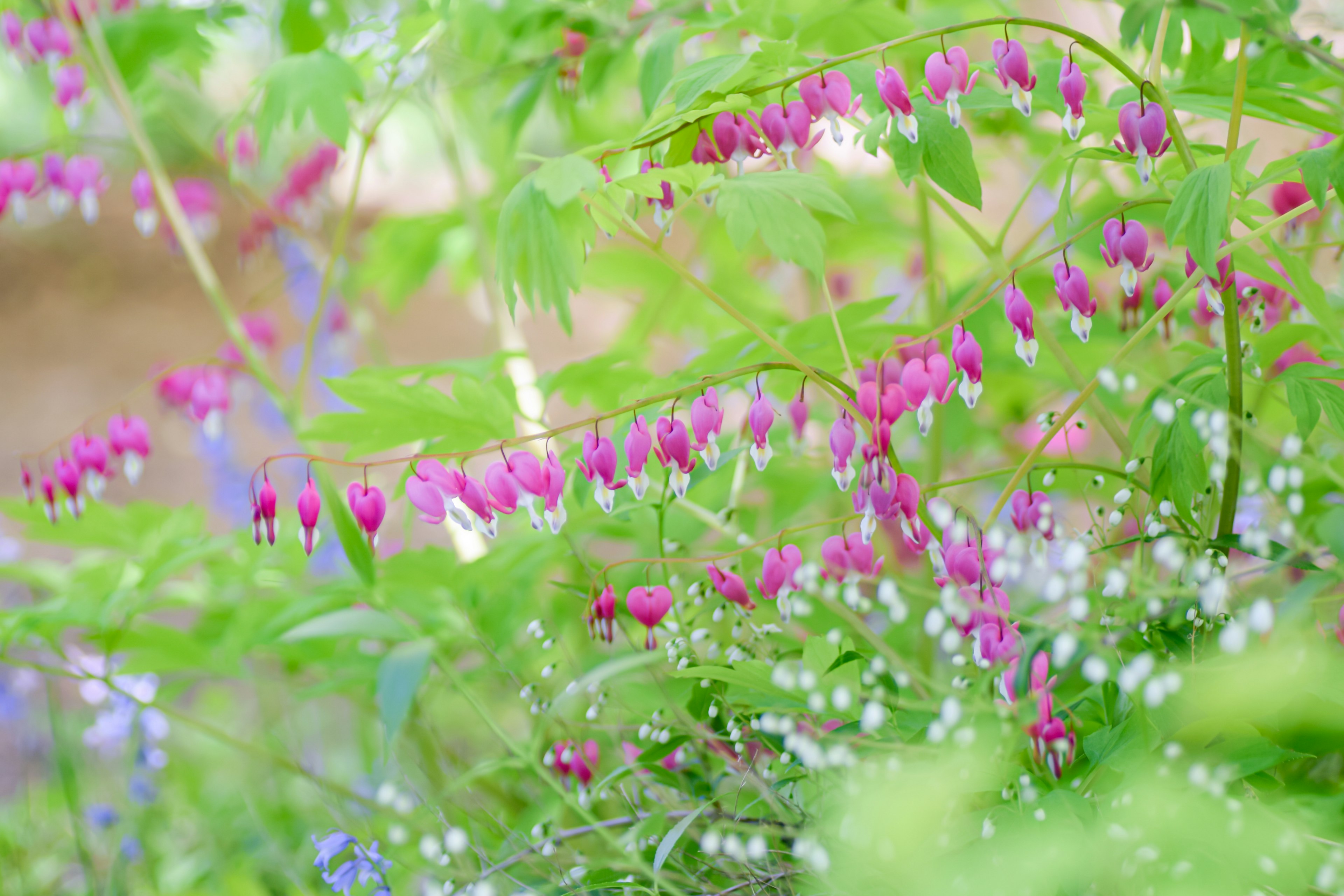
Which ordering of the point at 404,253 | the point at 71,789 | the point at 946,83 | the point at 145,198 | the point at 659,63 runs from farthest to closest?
the point at 404,253
the point at 71,789
the point at 145,198
the point at 659,63
the point at 946,83

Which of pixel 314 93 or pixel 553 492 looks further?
pixel 314 93

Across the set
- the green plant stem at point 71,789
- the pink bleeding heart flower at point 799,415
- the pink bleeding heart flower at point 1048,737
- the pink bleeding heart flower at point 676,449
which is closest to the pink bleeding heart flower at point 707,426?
the pink bleeding heart flower at point 676,449

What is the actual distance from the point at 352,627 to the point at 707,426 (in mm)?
508

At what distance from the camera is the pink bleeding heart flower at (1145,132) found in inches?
31.0

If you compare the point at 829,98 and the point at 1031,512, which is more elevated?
the point at 829,98

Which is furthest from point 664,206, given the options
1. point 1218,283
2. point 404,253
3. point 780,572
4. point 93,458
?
point 404,253

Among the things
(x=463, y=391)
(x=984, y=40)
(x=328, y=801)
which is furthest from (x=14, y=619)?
(x=984, y=40)

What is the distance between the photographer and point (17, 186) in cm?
148

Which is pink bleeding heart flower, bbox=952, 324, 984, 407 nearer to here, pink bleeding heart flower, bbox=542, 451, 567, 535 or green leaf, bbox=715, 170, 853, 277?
green leaf, bbox=715, 170, 853, 277

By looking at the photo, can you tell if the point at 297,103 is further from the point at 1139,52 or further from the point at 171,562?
the point at 1139,52

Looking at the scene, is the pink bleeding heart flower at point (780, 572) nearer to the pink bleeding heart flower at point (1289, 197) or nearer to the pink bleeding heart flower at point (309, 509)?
the pink bleeding heart flower at point (309, 509)

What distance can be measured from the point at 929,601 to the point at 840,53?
0.79 meters

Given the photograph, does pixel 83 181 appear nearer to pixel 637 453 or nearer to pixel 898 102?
pixel 637 453

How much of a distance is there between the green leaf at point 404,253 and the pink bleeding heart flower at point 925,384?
→ 52.8 inches
